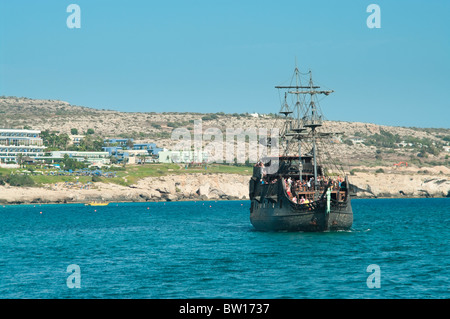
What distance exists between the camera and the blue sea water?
3959cm

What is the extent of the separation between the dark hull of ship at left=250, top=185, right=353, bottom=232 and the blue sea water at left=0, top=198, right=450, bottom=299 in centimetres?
123

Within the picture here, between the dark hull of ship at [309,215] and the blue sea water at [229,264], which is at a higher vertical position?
the dark hull of ship at [309,215]

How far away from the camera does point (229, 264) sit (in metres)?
50.5

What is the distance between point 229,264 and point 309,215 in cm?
1986

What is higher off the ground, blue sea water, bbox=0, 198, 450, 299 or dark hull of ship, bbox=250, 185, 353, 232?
dark hull of ship, bbox=250, 185, 353, 232

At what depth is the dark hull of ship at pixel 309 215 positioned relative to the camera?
68.1 m

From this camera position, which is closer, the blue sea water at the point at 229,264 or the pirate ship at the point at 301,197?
the blue sea water at the point at 229,264

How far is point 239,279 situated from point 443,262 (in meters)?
17.2

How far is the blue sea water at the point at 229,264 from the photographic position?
3959 cm

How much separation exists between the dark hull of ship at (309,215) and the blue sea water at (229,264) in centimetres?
Result: 123

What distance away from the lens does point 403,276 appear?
43812mm

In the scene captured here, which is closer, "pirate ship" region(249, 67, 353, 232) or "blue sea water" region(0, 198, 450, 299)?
"blue sea water" region(0, 198, 450, 299)

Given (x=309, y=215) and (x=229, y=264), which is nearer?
(x=229, y=264)
